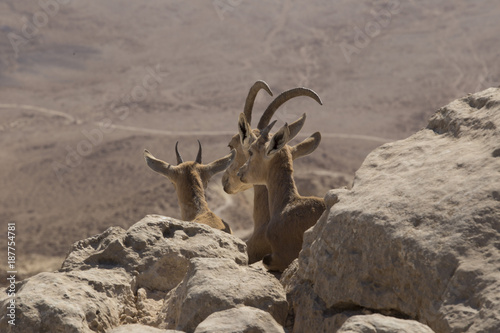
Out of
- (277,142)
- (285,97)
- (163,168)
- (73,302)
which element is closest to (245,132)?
(285,97)

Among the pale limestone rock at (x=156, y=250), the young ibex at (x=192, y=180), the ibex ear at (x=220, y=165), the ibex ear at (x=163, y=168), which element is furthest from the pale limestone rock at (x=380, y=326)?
the ibex ear at (x=163, y=168)

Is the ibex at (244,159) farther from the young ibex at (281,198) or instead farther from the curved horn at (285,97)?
the young ibex at (281,198)

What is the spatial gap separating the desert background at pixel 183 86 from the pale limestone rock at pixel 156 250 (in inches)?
830

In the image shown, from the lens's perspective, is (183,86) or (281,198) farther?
(183,86)

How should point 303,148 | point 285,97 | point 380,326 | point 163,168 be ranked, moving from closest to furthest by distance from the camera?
1. point 380,326
2. point 285,97
3. point 303,148
4. point 163,168

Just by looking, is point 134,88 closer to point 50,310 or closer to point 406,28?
point 406,28

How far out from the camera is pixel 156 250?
6902mm

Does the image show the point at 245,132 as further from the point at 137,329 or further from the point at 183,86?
the point at 183,86

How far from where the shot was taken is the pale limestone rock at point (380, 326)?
448 cm

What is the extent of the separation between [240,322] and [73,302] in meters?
1.36

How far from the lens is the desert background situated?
35312mm

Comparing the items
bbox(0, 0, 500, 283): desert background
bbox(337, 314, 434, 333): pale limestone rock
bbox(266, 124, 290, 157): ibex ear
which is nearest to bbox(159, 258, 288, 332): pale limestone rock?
bbox(337, 314, 434, 333): pale limestone rock

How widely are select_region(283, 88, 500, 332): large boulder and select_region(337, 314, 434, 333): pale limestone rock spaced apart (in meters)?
0.31

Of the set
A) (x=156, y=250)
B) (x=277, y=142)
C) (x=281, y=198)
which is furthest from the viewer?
(x=277, y=142)
